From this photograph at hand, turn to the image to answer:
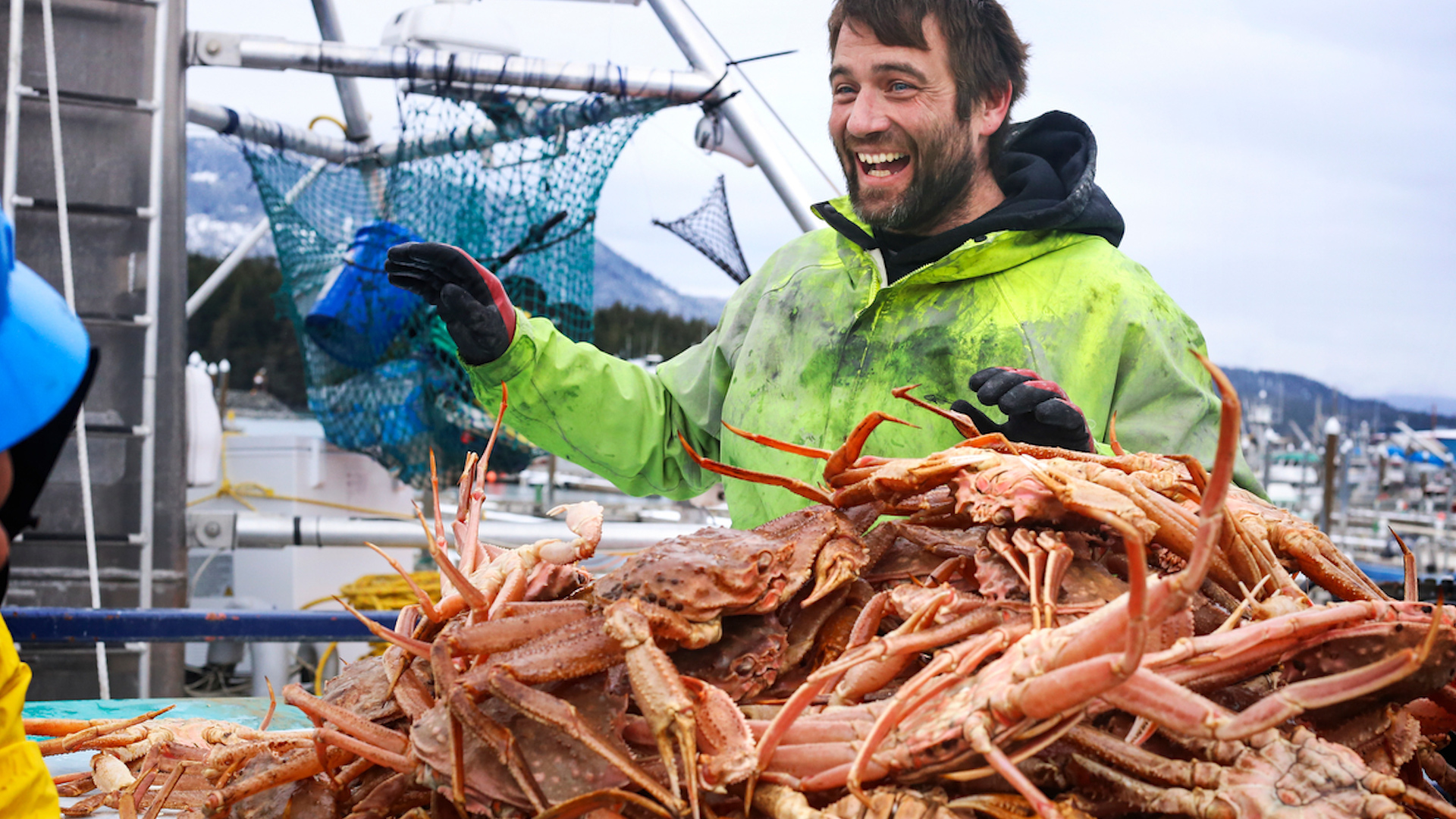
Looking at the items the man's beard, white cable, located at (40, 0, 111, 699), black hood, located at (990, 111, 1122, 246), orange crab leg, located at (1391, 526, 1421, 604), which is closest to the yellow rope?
white cable, located at (40, 0, 111, 699)

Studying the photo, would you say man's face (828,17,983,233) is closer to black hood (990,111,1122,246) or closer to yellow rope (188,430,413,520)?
black hood (990,111,1122,246)

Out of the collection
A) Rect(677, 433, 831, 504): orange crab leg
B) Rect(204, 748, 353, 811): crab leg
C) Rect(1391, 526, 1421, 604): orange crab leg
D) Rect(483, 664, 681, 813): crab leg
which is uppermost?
Rect(677, 433, 831, 504): orange crab leg

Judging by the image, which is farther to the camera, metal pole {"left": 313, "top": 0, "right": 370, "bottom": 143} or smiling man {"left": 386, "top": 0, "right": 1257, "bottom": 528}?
metal pole {"left": 313, "top": 0, "right": 370, "bottom": 143}

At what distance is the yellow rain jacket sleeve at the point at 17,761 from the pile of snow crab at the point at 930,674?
22 centimetres

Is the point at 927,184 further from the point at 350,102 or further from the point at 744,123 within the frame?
the point at 350,102

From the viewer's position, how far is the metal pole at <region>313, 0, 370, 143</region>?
207 inches

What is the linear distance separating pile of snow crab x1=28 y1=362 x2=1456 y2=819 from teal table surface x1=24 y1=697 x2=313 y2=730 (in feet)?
3.89

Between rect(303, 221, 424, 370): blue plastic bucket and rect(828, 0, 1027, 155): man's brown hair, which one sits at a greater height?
rect(828, 0, 1027, 155): man's brown hair

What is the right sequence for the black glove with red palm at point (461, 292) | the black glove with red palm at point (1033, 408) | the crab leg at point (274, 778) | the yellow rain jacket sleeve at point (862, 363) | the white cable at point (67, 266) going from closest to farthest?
the crab leg at point (274, 778), the black glove with red palm at point (1033, 408), the yellow rain jacket sleeve at point (862, 363), the black glove with red palm at point (461, 292), the white cable at point (67, 266)

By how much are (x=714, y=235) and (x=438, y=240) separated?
1.29 metres

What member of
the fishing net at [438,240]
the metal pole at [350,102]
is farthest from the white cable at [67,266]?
the metal pole at [350,102]

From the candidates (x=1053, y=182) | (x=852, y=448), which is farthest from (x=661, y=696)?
(x=1053, y=182)

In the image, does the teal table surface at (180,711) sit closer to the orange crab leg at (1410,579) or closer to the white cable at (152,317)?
the white cable at (152,317)

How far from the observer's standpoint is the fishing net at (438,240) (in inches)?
191
